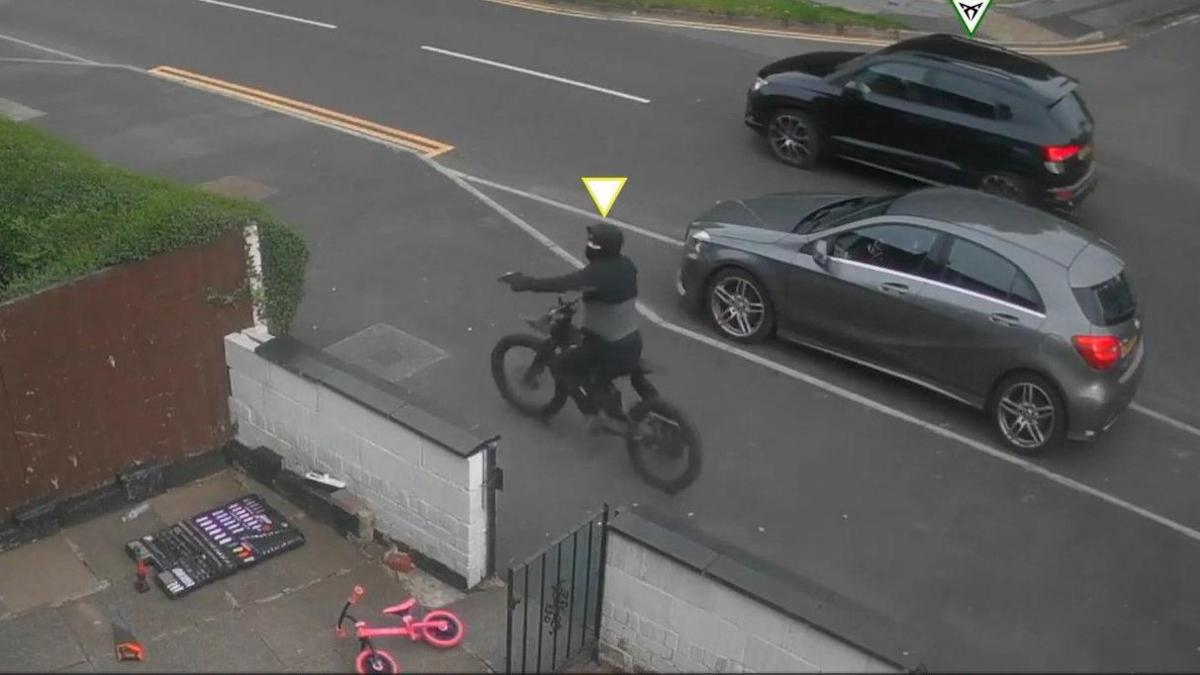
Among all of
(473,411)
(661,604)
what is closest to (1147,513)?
(661,604)

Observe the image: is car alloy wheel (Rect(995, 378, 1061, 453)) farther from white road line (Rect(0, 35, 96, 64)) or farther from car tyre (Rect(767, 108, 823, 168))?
white road line (Rect(0, 35, 96, 64))

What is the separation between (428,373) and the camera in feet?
34.3

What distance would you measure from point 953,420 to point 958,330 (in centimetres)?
77

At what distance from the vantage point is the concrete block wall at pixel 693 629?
5.89 meters

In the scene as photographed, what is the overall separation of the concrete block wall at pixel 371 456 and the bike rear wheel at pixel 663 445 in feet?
5.32

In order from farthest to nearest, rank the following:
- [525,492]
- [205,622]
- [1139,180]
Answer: [1139,180] < [525,492] < [205,622]

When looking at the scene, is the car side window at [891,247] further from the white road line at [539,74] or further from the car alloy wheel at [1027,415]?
the white road line at [539,74]

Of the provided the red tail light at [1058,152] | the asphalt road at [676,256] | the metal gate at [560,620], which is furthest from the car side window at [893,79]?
the metal gate at [560,620]

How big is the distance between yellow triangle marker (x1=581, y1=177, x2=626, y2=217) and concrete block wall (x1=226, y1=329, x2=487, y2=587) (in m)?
5.67

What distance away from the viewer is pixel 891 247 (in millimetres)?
10273

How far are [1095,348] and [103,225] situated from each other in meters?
7.12

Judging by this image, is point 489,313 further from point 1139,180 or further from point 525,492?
point 1139,180

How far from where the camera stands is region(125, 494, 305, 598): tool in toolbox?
777 centimetres

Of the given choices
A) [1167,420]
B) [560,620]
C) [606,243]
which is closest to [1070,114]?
[1167,420]
